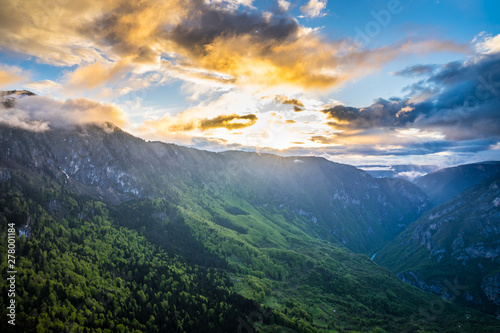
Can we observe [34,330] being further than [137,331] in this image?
No

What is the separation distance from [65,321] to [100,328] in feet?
91.7

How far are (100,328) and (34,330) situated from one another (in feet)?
136

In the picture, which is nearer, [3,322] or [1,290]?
[3,322]

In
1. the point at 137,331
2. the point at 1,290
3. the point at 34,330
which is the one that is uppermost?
the point at 1,290

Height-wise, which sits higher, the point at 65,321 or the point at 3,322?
the point at 3,322

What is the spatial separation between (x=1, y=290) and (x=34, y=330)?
49.1 m

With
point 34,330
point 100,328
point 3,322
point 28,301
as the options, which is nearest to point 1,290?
point 28,301

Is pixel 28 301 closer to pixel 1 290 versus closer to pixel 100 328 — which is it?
pixel 1 290

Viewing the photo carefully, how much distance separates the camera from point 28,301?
19975 centimetres

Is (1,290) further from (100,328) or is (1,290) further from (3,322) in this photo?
(100,328)

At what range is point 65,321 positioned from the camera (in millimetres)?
194875

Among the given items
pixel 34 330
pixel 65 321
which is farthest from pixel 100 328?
pixel 34 330

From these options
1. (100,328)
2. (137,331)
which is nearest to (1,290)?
(100,328)

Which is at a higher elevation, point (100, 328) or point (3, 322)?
point (3, 322)
